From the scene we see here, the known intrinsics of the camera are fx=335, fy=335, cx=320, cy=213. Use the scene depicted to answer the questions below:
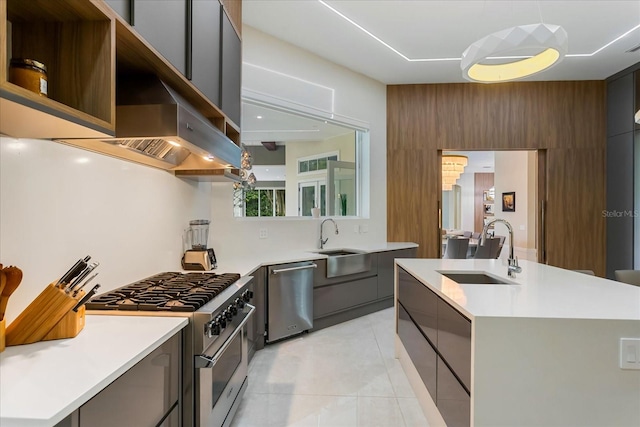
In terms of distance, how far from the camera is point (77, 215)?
157cm

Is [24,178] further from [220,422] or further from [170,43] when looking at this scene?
[220,422]

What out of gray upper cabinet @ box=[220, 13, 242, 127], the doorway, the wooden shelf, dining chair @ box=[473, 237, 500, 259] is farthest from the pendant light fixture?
dining chair @ box=[473, 237, 500, 259]

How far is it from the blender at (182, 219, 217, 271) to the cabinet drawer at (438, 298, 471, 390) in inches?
67.4

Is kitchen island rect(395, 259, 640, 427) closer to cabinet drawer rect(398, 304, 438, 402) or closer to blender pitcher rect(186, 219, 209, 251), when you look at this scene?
cabinet drawer rect(398, 304, 438, 402)

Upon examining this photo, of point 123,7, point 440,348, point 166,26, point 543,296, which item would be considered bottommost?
point 440,348

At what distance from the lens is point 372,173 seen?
16.4 feet

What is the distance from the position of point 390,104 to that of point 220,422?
4685mm

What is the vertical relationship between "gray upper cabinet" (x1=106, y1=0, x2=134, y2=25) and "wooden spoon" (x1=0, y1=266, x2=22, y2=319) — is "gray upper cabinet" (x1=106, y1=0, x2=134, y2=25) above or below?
above

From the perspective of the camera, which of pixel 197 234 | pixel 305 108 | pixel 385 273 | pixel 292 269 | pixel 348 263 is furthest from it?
pixel 385 273

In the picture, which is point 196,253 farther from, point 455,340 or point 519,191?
point 519,191

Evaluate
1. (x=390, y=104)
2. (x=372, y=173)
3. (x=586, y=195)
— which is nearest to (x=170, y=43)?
(x=372, y=173)

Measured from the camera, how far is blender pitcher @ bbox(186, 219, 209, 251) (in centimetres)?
273

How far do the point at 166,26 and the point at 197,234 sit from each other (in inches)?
69.3

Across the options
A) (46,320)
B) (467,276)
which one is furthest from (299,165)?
(46,320)
